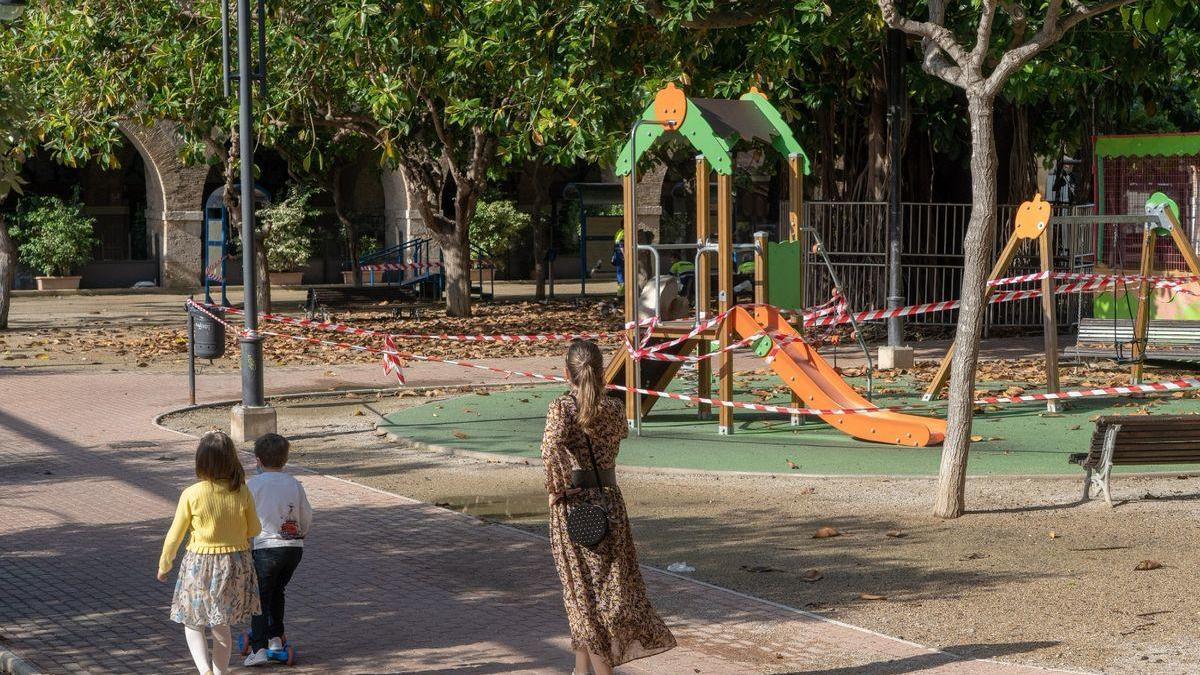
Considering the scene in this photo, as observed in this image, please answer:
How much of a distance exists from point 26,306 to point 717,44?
1674cm

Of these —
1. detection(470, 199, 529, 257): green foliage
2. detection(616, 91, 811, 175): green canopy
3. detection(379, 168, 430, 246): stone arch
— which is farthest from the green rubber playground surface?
detection(379, 168, 430, 246): stone arch

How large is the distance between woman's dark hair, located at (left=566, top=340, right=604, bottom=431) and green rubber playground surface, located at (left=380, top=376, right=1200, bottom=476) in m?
5.65

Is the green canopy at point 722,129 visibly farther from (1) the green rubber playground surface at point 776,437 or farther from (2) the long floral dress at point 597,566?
(2) the long floral dress at point 597,566

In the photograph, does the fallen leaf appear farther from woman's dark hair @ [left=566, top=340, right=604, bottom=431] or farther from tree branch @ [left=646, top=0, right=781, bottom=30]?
tree branch @ [left=646, top=0, right=781, bottom=30]

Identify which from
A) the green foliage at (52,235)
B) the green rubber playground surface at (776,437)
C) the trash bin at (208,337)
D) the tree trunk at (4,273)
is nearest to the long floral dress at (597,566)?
the green rubber playground surface at (776,437)

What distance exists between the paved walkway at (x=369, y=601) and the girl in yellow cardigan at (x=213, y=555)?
548 millimetres

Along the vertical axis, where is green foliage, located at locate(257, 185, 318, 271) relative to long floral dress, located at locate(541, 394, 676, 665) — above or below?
above

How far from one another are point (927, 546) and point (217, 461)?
454 centimetres

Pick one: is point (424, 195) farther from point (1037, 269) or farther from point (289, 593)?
point (289, 593)

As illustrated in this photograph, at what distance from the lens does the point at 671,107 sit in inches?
524

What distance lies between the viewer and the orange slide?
1242 cm

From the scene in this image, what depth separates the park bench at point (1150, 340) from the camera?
1659 centimetres

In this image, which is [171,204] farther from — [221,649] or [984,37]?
[221,649]

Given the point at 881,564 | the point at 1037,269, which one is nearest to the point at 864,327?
the point at 1037,269
